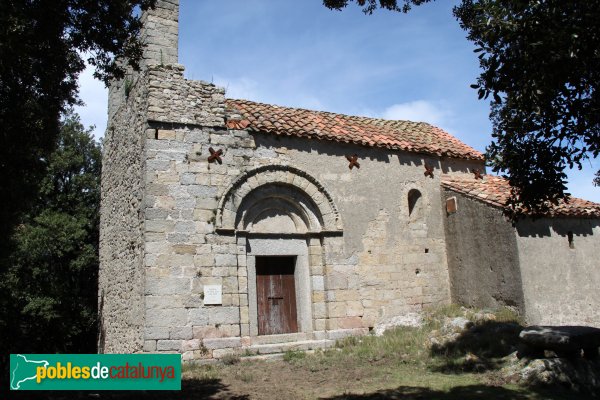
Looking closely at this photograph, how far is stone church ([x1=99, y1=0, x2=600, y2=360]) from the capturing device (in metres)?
10.3

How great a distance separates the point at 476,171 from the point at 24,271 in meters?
17.8

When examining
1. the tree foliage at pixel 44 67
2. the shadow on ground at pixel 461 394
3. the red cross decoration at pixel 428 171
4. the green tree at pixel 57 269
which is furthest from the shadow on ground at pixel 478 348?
the green tree at pixel 57 269

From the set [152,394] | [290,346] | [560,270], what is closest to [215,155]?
[290,346]

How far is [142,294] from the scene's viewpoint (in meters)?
10.0

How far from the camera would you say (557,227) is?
12.1 metres

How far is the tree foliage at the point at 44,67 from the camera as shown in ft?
21.9

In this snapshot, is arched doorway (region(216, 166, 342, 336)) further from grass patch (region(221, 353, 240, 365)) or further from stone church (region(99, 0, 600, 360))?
grass patch (region(221, 353, 240, 365))

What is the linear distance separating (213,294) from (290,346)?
201 cm

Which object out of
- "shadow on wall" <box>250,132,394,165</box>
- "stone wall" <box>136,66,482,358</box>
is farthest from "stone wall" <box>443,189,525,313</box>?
"shadow on wall" <box>250,132,394,165</box>

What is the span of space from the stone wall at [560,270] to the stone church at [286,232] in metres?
0.04

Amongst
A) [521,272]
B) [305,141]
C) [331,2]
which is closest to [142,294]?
[305,141]

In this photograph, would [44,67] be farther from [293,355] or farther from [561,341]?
[561,341]

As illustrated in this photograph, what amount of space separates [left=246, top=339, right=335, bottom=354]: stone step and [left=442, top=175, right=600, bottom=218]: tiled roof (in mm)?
5001

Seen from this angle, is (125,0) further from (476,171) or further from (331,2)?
(476,171)
